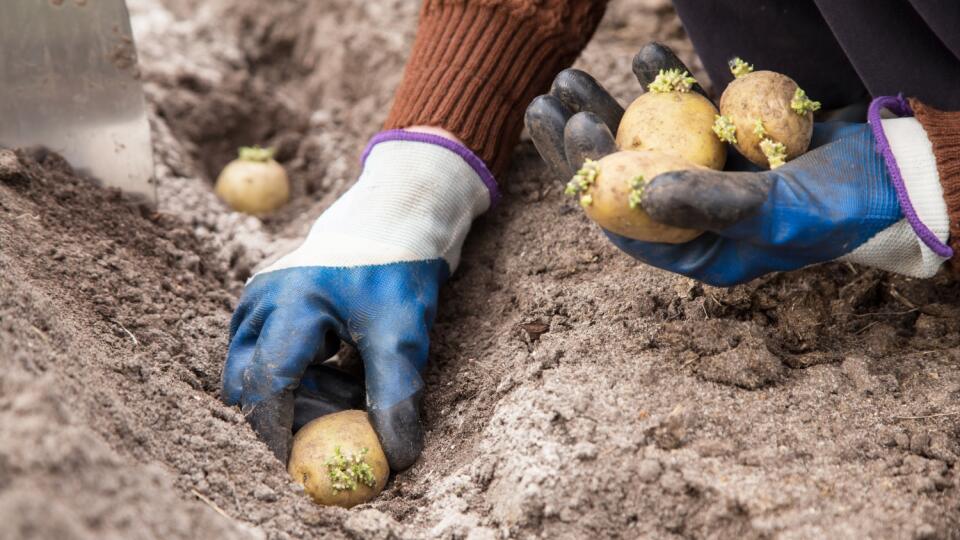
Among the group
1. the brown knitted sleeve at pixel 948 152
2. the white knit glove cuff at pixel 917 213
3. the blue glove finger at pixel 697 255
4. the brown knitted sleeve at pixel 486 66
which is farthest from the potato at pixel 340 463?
the brown knitted sleeve at pixel 948 152

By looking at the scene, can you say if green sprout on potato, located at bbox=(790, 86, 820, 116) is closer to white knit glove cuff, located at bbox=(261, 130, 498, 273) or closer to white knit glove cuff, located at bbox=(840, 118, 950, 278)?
white knit glove cuff, located at bbox=(840, 118, 950, 278)

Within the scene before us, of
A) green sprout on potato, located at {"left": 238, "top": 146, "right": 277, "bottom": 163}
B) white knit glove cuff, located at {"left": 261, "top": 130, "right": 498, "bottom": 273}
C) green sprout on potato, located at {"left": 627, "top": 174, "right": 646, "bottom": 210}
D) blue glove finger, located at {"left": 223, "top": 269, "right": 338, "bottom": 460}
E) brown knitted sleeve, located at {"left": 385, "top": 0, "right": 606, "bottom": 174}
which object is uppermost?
green sprout on potato, located at {"left": 627, "top": 174, "right": 646, "bottom": 210}

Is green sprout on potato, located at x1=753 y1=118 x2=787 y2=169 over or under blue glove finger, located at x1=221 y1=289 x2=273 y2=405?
over

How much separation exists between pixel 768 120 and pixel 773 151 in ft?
0.19

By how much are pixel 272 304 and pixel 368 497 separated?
0.45 metres

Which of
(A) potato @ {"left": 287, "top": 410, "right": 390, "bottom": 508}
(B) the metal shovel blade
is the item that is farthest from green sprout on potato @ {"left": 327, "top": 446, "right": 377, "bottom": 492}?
(B) the metal shovel blade

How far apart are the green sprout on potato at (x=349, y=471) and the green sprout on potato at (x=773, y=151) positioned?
91cm

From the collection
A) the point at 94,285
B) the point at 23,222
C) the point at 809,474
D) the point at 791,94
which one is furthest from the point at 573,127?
the point at 23,222

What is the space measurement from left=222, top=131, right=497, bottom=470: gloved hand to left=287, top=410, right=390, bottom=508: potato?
3 centimetres

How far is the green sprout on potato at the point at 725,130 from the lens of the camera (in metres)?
1.82

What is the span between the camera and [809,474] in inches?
62.7

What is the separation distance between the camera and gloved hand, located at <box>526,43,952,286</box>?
5.39 feet

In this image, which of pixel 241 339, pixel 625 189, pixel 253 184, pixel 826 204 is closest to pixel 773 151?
pixel 826 204

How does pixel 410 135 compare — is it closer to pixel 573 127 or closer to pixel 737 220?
pixel 573 127
